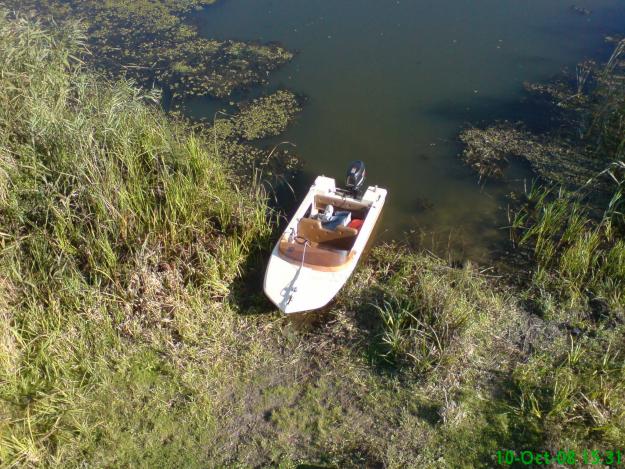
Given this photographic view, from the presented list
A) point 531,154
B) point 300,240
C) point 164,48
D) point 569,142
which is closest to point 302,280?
point 300,240

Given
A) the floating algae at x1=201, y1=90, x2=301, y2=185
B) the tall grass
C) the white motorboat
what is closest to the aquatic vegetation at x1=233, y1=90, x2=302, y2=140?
→ the floating algae at x1=201, y1=90, x2=301, y2=185

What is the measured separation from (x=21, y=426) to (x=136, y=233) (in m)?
1.77

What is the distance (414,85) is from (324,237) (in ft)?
12.0

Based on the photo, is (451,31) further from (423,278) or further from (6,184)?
(6,184)

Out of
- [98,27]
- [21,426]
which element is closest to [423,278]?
[21,426]

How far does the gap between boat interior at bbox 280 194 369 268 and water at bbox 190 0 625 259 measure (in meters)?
0.64

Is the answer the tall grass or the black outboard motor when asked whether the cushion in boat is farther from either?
the tall grass

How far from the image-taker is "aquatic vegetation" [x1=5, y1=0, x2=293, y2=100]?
8.25m

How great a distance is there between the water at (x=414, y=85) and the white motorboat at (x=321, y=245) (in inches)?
24.8

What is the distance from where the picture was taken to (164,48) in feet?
29.3

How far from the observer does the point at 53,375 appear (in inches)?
167

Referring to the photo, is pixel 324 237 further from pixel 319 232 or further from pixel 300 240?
pixel 300 240

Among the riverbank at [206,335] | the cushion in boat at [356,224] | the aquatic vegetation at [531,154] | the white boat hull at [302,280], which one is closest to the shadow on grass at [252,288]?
the riverbank at [206,335]

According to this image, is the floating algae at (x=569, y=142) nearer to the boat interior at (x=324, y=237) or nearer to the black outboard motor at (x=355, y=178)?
the black outboard motor at (x=355, y=178)
